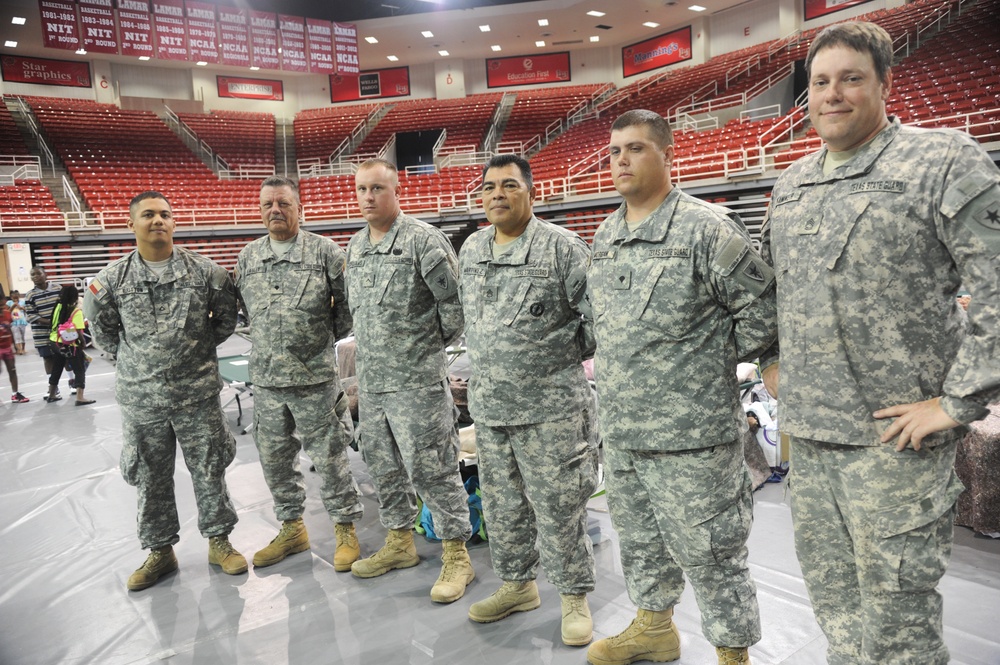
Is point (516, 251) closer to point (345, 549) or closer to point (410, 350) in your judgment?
point (410, 350)

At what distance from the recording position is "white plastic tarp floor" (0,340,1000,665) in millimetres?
2350

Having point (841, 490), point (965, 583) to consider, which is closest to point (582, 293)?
point (841, 490)

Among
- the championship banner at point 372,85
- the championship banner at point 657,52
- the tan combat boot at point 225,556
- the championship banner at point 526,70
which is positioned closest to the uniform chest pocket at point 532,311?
the tan combat boot at point 225,556

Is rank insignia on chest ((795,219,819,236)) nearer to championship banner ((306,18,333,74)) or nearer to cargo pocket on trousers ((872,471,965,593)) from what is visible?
cargo pocket on trousers ((872,471,965,593))

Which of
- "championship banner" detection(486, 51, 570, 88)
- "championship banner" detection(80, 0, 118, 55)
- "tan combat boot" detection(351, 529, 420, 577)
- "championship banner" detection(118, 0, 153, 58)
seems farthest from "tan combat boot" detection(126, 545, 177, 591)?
"championship banner" detection(486, 51, 570, 88)

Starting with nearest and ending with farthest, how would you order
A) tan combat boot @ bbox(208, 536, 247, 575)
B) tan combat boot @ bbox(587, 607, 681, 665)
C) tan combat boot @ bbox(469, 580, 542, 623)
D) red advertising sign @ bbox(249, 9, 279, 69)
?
tan combat boot @ bbox(587, 607, 681, 665) → tan combat boot @ bbox(469, 580, 542, 623) → tan combat boot @ bbox(208, 536, 247, 575) → red advertising sign @ bbox(249, 9, 279, 69)

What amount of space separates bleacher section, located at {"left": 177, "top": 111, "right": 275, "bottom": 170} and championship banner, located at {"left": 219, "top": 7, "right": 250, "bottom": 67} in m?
4.99

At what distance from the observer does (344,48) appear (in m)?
16.6

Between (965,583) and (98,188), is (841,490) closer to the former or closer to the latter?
(965,583)

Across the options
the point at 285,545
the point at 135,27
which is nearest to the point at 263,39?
the point at 135,27

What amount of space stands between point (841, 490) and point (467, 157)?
61.5ft

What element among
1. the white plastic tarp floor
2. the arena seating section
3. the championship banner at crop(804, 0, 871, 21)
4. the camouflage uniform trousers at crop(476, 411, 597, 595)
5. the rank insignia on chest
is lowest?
the white plastic tarp floor

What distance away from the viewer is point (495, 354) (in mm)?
2367

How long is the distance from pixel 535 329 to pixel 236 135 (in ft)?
67.7
